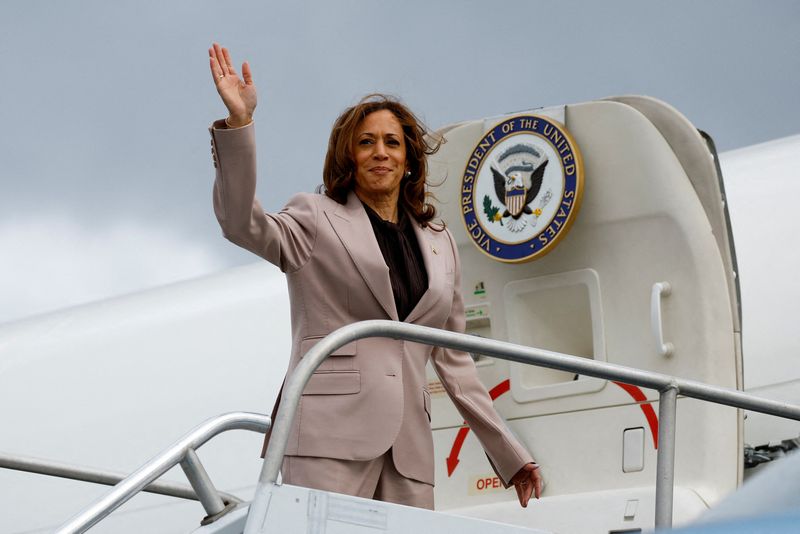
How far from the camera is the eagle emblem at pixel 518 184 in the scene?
15.6 feet

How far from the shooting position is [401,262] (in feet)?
9.74

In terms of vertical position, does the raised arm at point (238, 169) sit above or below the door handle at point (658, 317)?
above

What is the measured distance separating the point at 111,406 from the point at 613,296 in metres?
2.85

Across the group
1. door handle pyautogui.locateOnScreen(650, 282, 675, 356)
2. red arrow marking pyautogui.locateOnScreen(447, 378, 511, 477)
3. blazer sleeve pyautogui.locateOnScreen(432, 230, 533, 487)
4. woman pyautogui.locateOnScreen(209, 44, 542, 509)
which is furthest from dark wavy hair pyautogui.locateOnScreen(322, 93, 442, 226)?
red arrow marking pyautogui.locateOnScreen(447, 378, 511, 477)

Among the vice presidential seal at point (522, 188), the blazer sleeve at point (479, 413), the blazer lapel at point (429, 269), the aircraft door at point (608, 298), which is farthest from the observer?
the vice presidential seal at point (522, 188)

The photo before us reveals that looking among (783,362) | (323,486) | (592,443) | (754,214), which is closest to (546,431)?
(592,443)

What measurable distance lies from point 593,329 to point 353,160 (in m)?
1.96

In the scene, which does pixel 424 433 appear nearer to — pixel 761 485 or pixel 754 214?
pixel 761 485

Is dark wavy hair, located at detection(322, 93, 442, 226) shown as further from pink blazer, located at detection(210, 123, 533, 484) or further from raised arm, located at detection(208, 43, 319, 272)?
raised arm, located at detection(208, 43, 319, 272)

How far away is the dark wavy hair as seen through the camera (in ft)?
9.89

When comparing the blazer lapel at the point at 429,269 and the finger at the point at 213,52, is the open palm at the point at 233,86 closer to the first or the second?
the finger at the point at 213,52

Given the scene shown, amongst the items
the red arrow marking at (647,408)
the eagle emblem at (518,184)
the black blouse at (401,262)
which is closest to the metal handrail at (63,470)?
the black blouse at (401,262)

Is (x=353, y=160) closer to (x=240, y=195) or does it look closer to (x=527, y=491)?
(x=240, y=195)

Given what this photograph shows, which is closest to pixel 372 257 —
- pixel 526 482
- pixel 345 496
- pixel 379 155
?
pixel 379 155
